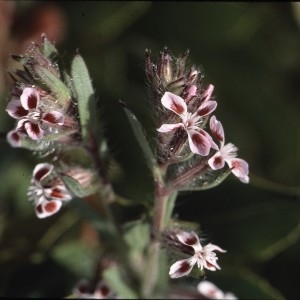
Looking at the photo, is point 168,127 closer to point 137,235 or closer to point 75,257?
point 137,235

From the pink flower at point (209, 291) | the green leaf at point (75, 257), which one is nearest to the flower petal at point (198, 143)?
the pink flower at point (209, 291)

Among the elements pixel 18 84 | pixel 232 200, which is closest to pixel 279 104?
pixel 232 200

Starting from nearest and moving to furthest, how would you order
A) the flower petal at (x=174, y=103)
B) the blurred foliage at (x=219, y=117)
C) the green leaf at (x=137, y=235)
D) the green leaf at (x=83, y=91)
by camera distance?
the flower petal at (x=174, y=103)
the green leaf at (x=83, y=91)
the green leaf at (x=137, y=235)
the blurred foliage at (x=219, y=117)

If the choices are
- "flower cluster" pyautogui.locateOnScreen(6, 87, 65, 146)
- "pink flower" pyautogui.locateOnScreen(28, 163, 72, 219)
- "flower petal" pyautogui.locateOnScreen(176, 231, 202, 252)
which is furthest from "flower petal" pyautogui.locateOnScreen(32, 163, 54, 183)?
"flower petal" pyautogui.locateOnScreen(176, 231, 202, 252)

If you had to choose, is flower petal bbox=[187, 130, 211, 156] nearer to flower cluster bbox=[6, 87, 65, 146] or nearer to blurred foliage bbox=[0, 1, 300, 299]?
flower cluster bbox=[6, 87, 65, 146]

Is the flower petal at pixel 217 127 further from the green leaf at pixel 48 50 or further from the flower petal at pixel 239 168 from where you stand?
the green leaf at pixel 48 50

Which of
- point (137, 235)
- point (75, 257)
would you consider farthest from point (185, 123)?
point (75, 257)
